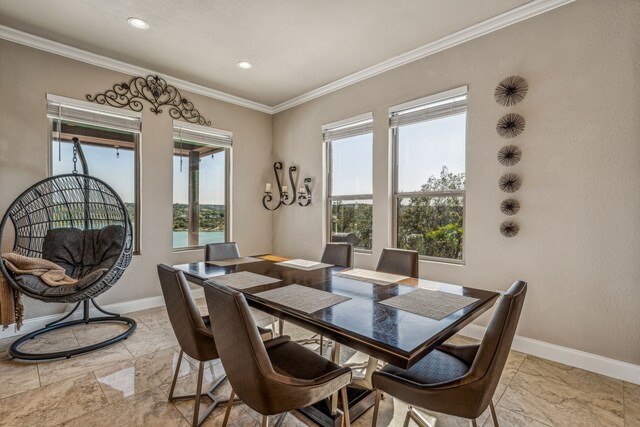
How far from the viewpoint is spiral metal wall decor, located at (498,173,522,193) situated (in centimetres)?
263

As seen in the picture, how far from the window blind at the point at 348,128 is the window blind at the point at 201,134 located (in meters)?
1.44

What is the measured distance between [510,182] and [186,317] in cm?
270

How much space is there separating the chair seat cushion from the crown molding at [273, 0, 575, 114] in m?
2.78

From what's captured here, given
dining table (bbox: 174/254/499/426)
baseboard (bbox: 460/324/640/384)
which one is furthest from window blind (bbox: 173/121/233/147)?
baseboard (bbox: 460/324/640/384)

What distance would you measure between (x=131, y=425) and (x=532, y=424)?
2277mm

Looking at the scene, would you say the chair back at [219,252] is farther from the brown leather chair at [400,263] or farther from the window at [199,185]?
the brown leather chair at [400,263]

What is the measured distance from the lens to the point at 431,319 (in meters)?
1.37

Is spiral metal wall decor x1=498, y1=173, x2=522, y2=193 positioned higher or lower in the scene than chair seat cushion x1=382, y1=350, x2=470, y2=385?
higher

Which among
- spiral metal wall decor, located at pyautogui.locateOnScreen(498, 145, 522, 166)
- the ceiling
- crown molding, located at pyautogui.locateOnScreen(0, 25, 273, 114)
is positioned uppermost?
the ceiling

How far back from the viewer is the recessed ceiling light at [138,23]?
2699mm

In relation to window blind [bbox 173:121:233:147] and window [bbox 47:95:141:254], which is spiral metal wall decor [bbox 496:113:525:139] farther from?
window [bbox 47:95:141:254]

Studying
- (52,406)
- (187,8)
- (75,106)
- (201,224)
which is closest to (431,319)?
(52,406)

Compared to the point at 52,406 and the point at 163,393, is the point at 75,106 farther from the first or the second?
the point at 163,393

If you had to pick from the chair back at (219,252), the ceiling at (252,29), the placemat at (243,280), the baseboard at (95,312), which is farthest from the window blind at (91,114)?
→ the placemat at (243,280)
